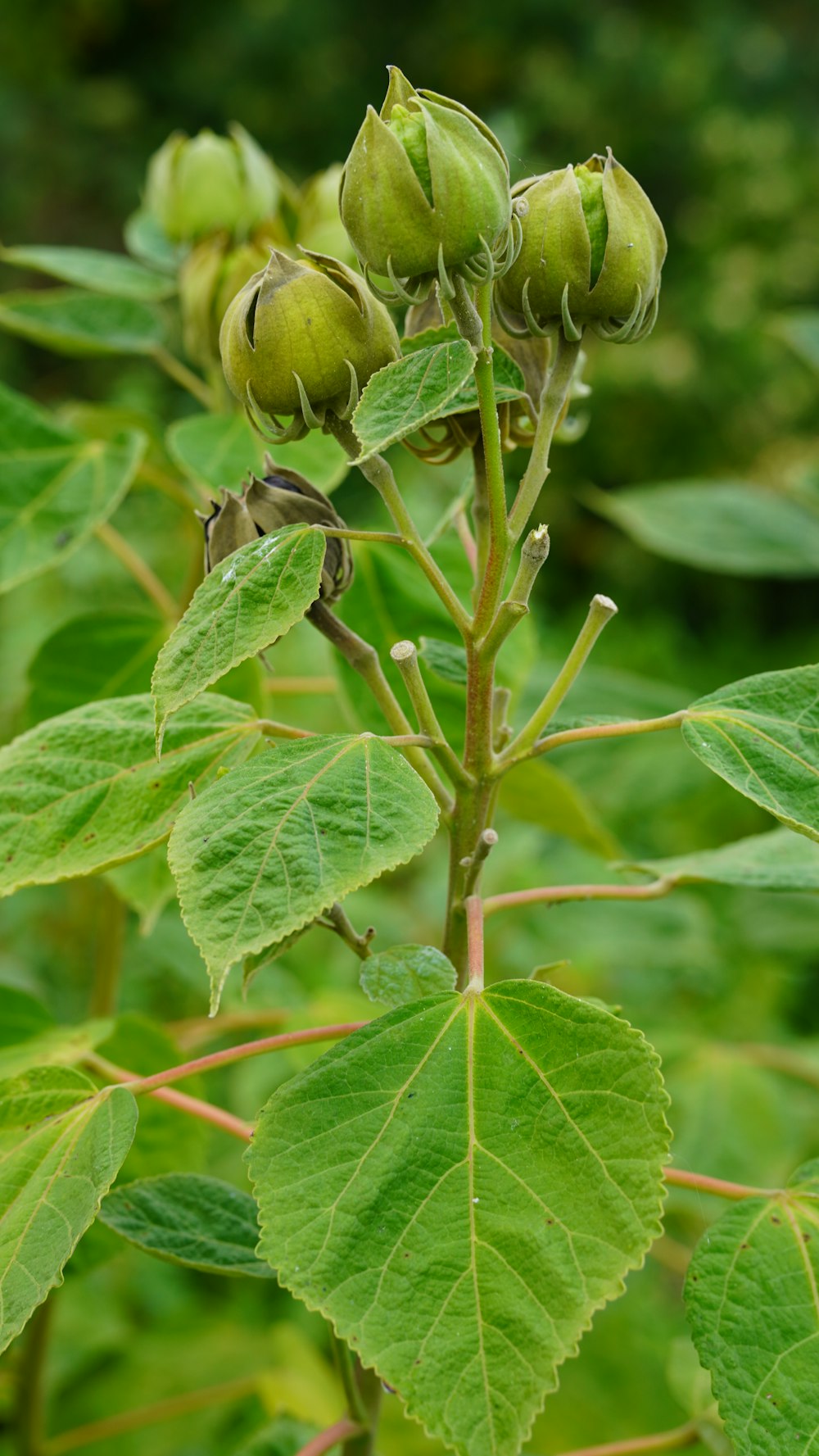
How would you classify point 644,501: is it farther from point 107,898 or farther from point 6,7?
point 6,7

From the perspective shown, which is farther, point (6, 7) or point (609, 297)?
point (6, 7)

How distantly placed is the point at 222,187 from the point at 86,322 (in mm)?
163

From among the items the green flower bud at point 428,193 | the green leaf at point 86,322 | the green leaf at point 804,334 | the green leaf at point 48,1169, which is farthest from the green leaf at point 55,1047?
the green leaf at point 804,334

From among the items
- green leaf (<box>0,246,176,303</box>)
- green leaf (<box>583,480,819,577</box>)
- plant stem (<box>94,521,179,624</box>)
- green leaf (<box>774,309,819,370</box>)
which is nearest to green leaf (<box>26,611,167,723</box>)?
plant stem (<box>94,521,179,624</box>)

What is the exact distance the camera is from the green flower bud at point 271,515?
51 centimetres

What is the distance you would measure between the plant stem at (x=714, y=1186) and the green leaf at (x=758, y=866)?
0.53ft

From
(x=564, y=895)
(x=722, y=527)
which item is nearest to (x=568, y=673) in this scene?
(x=564, y=895)

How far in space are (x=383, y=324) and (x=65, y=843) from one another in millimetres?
254

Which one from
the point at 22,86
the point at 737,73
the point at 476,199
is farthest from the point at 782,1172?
the point at 22,86

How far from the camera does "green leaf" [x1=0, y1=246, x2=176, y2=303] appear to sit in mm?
967

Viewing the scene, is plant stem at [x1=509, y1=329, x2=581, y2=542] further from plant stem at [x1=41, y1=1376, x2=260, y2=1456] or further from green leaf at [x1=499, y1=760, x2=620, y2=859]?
plant stem at [x1=41, y1=1376, x2=260, y2=1456]

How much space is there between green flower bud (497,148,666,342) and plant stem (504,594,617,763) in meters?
0.11

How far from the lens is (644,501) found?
142cm

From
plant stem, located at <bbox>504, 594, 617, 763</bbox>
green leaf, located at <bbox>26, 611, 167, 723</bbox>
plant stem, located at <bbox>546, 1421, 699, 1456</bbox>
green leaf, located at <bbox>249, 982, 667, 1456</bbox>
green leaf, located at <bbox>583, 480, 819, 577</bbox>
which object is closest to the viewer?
green leaf, located at <bbox>249, 982, 667, 1456</bbox>
